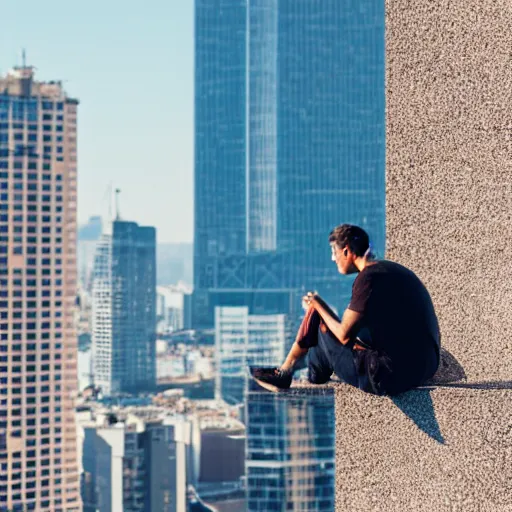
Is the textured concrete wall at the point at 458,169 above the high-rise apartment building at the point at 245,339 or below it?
above

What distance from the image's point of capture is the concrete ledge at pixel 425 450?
2664mm

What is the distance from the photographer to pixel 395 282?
295 cm

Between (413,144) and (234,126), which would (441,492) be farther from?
(234,126)

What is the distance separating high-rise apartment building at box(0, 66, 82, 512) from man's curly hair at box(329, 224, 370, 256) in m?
57.6

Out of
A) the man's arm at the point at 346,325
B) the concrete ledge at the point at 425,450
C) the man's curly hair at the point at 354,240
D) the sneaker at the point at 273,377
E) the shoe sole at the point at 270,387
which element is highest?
the man's curly hair at the point at 354,240

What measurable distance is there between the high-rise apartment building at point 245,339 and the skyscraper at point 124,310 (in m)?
5.41

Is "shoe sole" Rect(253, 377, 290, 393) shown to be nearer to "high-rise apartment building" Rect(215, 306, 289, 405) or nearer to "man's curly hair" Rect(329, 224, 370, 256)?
"man's curly hair" Rect(329, 224, 370, 256)

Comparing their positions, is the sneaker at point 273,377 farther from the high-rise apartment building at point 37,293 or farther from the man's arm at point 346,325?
the high-rise apartment building at point 37,293

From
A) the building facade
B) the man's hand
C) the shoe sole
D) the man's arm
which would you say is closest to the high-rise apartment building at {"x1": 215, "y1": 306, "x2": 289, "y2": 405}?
the building facade

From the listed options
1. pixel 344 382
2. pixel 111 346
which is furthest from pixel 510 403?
pixel 111 346

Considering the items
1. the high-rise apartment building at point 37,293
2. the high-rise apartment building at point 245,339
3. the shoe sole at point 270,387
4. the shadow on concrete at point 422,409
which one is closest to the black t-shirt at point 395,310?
the shadow on concrete at point 422,409

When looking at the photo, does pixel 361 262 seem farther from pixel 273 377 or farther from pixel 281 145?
pixel 281 145

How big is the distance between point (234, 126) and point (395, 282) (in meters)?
101

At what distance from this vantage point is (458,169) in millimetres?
3020
